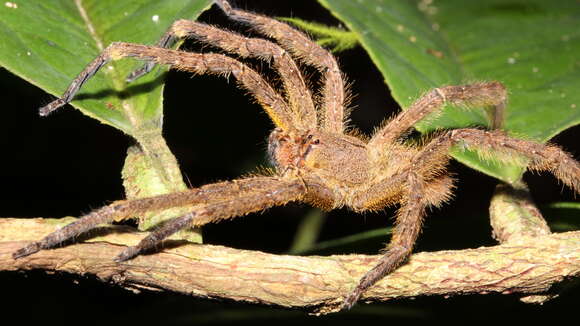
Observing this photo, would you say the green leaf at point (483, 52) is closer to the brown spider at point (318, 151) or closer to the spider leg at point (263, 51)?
the brown spider at point (318, 151)

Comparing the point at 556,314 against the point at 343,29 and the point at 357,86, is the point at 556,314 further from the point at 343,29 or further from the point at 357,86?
the point at 357,86

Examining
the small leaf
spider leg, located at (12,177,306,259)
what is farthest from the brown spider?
the small leaf

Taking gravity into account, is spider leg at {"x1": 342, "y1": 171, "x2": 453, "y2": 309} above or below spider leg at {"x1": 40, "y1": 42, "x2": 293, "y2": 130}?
below

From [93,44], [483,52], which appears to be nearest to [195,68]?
[93,44]

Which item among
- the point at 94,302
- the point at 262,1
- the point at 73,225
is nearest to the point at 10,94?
the point at 94,302

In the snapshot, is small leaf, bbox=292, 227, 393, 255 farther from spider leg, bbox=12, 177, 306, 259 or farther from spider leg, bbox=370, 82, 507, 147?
spider leg, bbox=370, 82, 507, 147

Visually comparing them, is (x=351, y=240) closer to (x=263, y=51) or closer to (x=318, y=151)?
(x=318, y=151)
